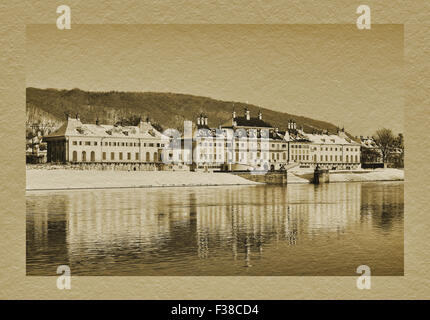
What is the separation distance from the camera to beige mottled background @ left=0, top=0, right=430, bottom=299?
688 centimetres

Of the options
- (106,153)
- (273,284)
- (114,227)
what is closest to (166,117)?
(114,227)

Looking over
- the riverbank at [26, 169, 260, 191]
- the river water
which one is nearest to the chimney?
the river water

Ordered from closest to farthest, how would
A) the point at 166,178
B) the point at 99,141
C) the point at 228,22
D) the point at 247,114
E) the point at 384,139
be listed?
the point at 228,22 < the point at 384,139 < the point at 247,114 < the point at 99,141 < the point at 166,178

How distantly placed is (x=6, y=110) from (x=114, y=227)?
4.12 m

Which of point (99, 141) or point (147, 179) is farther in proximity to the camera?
point (147, 179)

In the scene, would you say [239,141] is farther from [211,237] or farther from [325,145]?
[211,237]

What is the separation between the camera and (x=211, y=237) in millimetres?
9648

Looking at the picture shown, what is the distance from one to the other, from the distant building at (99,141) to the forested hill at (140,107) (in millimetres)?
550

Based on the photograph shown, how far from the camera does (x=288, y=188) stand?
76.2 ft

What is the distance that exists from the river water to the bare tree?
693mm

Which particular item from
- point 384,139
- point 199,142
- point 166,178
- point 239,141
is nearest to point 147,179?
point 166,178

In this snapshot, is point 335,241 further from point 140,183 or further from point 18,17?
point 140,183

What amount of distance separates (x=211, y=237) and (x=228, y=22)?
13.1ft

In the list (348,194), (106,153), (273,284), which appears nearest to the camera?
(273,284)
